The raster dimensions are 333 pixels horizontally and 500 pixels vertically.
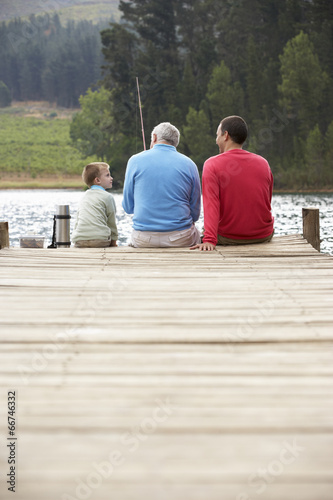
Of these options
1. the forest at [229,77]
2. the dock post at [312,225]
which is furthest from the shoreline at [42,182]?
the dock post at [312,225]

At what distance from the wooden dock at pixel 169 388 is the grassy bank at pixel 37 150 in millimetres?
61104

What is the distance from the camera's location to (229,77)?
160 ft

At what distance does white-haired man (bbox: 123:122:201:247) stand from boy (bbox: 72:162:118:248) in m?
0.44

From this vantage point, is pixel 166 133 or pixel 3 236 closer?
pixel 166 133

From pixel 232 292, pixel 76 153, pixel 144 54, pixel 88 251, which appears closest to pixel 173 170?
pixel 88 251

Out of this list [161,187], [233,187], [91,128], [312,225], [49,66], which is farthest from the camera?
[49,66]

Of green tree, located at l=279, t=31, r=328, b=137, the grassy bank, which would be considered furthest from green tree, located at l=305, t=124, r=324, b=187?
the grassy bank

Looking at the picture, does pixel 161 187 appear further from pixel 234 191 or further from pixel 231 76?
pixel 231 76

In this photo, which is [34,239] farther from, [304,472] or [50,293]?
[304,472]

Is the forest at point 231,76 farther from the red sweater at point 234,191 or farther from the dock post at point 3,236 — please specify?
the red sweater at point 234,191

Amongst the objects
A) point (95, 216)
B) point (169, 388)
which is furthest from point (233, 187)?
point (169, 388)

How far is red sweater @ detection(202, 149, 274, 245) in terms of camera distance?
4504mm

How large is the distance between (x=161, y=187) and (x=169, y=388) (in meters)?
2.92

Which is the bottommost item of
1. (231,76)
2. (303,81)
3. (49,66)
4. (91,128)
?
(91,128)
